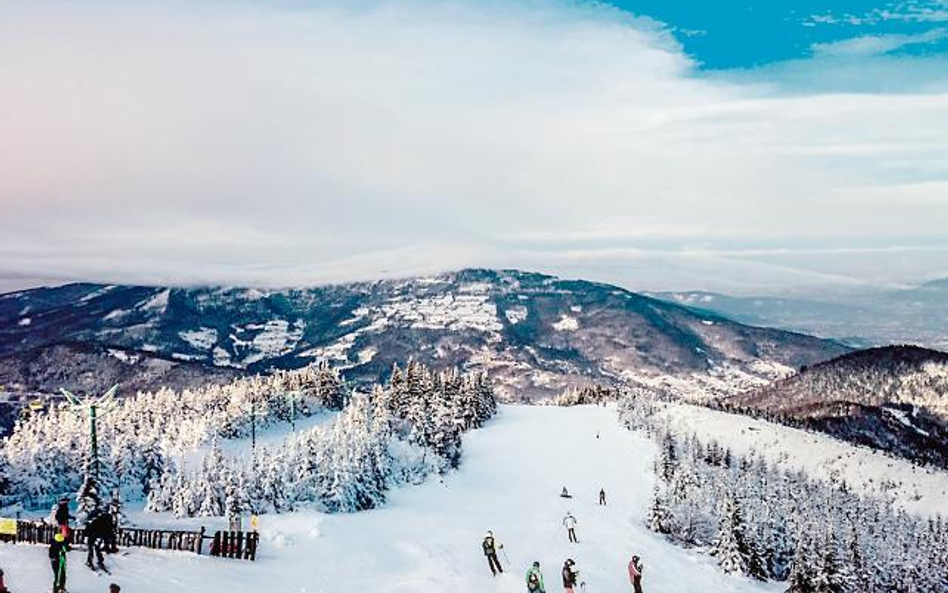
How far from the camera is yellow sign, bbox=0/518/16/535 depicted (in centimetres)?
3250

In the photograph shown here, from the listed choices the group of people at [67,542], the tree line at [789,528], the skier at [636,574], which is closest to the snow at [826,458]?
the tree line at [789,528]

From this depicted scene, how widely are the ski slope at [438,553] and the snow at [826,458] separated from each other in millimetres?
103516

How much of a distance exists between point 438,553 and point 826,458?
565 feet

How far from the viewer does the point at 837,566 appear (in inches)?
2138

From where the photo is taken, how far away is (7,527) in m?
32.8

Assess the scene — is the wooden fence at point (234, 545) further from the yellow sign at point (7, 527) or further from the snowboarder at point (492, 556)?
the snowboarder at point (492, 556)

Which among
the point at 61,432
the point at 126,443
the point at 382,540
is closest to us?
the point at 382,540

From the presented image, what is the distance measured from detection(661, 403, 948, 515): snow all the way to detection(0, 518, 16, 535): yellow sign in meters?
158

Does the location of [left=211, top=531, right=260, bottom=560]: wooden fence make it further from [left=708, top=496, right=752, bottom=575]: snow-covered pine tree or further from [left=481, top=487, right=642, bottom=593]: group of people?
[left=708, top=496, right=752, bottom=575]: snow-covered pine tree

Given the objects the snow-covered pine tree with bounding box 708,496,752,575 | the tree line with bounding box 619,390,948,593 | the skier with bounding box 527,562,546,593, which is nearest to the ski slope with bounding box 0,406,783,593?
the snow-covered pine tree with bounding box 708,496,752,575

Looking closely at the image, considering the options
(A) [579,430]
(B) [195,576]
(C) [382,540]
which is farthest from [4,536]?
(A) [579,430]

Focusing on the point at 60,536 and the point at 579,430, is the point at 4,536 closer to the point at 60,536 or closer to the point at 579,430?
the point at 60,536

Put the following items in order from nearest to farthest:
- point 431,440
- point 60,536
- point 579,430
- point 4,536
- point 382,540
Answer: point 60,536, point 4,536, point 382,540, point 431,440, point 579,430

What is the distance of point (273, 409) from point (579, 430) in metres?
55.1
